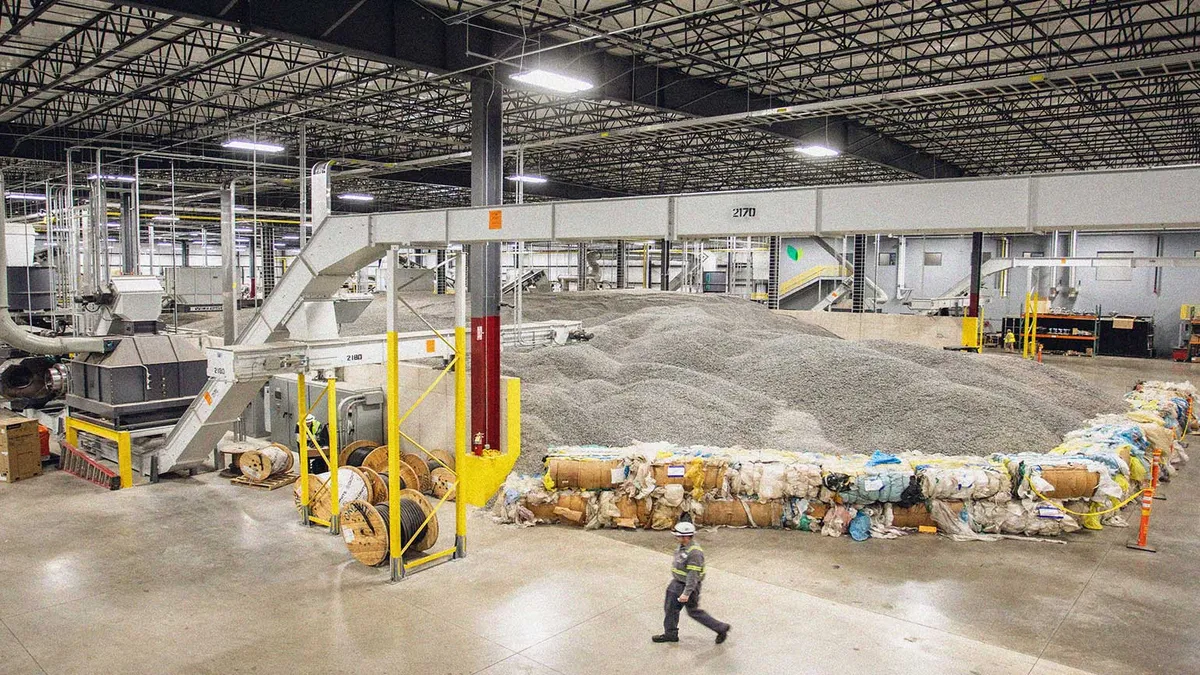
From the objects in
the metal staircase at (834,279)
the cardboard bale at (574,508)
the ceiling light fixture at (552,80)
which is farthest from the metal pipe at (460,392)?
the metal staircase at (834,279)

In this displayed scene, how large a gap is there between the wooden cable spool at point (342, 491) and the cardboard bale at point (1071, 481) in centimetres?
965

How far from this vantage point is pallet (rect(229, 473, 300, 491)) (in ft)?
42.2

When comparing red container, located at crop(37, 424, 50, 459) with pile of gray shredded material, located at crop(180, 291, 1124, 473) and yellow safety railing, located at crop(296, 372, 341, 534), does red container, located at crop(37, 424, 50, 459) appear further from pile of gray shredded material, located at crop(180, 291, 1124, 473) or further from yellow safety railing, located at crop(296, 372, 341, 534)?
pile of gray shredded material, located at crop(180, 291, 1124, 473)

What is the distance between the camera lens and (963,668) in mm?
6871

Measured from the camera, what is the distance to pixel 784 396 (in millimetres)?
15758

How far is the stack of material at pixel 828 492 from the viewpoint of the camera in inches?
408

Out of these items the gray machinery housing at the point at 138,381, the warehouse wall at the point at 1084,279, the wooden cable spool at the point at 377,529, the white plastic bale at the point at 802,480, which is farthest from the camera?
the warehouse wall at the point at 1084,279

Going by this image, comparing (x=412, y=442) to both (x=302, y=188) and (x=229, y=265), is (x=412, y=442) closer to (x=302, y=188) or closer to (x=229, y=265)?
Answer: (x=302, y=188)

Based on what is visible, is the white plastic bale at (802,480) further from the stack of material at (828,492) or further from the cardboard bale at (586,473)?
the cardboard bale at (586,473)

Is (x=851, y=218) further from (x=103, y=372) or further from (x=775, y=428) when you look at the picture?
(x=103, y=372)

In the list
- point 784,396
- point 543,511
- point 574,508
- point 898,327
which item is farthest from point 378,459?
point 898,327

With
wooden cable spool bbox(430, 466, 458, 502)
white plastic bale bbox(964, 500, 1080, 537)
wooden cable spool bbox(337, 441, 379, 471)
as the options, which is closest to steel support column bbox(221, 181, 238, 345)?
wooden cable spool bbox(337, 441, 379, 471)

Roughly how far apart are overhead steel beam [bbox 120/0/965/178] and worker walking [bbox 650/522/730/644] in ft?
28.9

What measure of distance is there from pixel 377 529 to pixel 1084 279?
38.8 m
